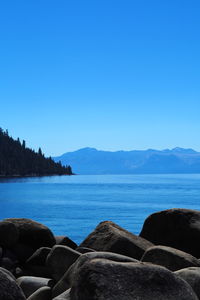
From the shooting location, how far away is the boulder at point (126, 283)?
7011 mm

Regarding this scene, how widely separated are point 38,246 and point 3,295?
22.7 ft

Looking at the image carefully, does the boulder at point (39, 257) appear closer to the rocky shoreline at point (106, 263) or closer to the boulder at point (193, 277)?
the rocky shoreline at point (106, 263)

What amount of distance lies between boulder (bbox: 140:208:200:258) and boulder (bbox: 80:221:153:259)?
1618 mm

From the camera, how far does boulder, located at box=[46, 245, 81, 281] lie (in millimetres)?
10977

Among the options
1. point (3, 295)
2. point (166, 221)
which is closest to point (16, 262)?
point (166, 221)

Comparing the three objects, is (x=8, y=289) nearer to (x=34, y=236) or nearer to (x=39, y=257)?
(x=39, y=257)

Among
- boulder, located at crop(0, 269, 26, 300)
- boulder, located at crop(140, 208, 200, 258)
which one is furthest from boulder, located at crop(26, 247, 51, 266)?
boulder, located at crop(0, 269, 26, 300)

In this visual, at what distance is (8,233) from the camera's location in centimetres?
1350

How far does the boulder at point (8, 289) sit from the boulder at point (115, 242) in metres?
5.22

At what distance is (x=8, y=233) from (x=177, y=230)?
506 centimetres

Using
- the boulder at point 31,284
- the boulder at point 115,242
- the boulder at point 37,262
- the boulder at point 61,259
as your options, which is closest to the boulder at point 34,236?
the boulder at point 37,262

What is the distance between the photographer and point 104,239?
1305cm

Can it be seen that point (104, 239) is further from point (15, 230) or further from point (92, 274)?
point (92, 274)

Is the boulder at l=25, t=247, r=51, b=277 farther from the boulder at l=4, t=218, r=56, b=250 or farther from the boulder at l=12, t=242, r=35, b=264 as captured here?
the boulder at l=4, t=218, r=56, b=250
